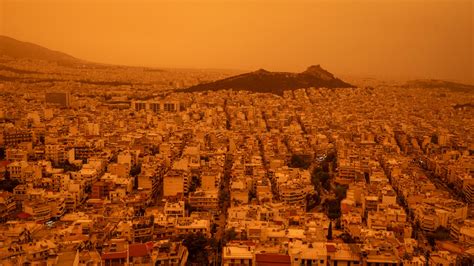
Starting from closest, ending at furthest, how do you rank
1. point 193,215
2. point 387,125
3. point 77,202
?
point 193,215
point 77,202
point 387,125

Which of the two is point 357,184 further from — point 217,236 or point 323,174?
point 217,236

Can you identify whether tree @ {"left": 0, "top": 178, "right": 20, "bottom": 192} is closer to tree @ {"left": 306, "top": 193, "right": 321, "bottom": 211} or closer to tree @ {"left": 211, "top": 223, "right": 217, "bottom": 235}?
tree @ {"left": 211, "top": 223, "right": 217, "bottom": 235}

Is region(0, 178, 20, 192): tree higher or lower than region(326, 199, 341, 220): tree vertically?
lower

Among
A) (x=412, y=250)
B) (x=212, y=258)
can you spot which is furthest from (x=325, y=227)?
(x=212, y=258)

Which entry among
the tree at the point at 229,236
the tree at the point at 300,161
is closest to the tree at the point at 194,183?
the tree at the point at 300,161

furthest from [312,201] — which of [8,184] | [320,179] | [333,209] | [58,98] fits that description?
[58,98]

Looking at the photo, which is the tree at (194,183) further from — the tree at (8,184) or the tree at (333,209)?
the tree at (8,184)

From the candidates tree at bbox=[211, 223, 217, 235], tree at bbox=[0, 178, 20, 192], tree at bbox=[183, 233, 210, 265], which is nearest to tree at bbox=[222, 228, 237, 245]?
tree at bbox=[183, 233, 210, 265]

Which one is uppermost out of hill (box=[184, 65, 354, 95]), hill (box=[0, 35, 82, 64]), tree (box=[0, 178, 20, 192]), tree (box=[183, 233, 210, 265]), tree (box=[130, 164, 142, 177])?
hill (box=[0, 35, 82, 64])
